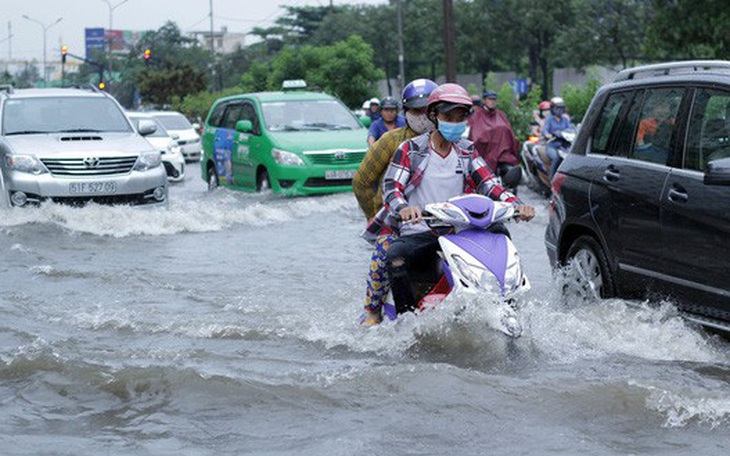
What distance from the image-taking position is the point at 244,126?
1991 cm

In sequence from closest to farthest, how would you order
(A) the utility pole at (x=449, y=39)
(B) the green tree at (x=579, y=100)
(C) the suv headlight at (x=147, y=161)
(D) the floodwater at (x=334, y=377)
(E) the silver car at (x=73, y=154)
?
1. (D) the floodwater at (x=334, y=377)
2. (E) the silver car at (x=73, y=154)
3. (C) the suv headlight at (x=147, y=161)
4. (A) the utility pole at (x=449, y=39)
5. (B) the green tree at (x=579, y=100)

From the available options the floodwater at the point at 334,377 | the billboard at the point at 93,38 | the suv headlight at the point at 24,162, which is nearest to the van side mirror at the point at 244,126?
the suv headlight at the point at 24,162

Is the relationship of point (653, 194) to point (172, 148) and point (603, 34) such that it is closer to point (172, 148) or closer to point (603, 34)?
point (172, 148)

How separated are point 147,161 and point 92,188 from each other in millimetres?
806

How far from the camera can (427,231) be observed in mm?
7645

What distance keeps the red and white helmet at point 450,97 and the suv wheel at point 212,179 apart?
14.9m

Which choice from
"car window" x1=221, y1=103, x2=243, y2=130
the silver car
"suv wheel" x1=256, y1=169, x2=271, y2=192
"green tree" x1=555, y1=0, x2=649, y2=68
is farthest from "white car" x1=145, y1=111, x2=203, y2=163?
"green tree" x1=555, y1=0, x2=649, y2=68

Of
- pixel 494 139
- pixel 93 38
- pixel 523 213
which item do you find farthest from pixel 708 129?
pixel 93 38

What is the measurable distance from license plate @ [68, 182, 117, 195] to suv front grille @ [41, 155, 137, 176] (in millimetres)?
121

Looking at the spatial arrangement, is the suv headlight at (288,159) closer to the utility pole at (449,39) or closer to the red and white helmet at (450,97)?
the utility pole at (449,39)

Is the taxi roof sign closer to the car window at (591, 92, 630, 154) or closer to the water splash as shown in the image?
the water splash

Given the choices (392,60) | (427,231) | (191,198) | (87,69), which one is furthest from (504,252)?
(87,69)

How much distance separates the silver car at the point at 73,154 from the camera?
15562 mm

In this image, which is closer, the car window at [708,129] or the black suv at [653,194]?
the black suv at [653,194]
